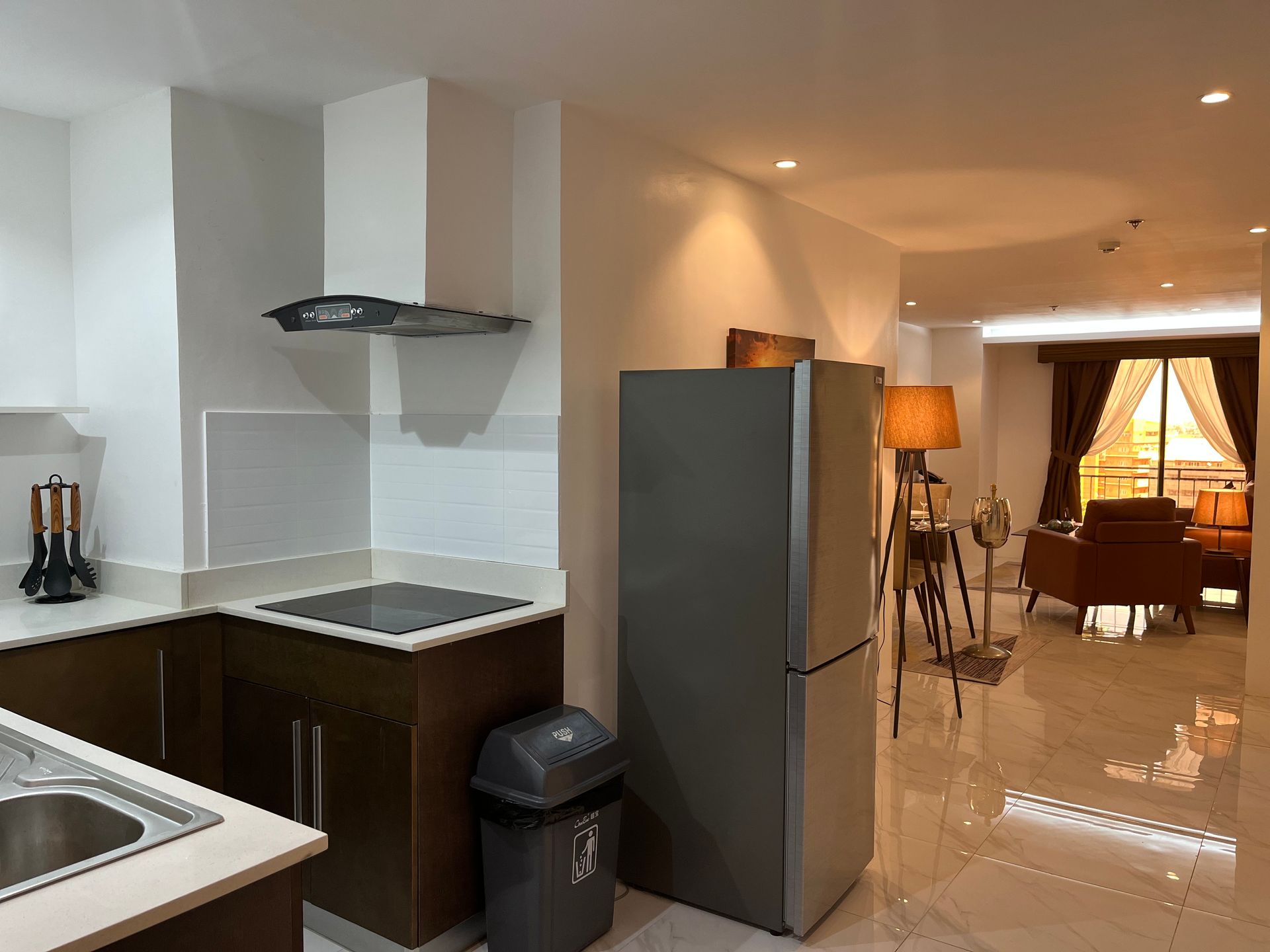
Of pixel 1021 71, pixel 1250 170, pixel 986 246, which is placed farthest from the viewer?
pixel 986 246

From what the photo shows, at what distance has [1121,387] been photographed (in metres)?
10.5

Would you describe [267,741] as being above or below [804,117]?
below

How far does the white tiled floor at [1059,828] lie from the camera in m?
2.85

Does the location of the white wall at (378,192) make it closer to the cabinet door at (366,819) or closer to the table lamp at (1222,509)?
the cabinet door at (366,819)

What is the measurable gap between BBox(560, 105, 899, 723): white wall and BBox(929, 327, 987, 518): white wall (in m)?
6.20

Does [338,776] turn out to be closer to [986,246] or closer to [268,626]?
[268,626]

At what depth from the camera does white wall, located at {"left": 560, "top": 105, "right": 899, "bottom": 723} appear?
3.10 meters

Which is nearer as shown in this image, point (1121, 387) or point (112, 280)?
point (112, 280)

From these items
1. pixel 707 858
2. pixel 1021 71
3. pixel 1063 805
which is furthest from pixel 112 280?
pixel 1063 805

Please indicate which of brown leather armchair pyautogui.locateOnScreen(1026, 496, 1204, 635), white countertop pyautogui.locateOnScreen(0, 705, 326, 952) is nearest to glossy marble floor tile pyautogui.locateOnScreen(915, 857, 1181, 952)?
white countertop pyautogui.locateOnScreen(0, 705, 326, 952)

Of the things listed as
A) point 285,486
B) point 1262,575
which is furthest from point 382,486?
point 1262,575

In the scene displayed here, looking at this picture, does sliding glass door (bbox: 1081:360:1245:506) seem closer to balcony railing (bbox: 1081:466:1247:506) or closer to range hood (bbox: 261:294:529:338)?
balcony railing (bbox: 1081:466:1247:506)

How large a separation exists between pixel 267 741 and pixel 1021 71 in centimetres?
295

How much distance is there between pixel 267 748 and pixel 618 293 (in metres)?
1.84
